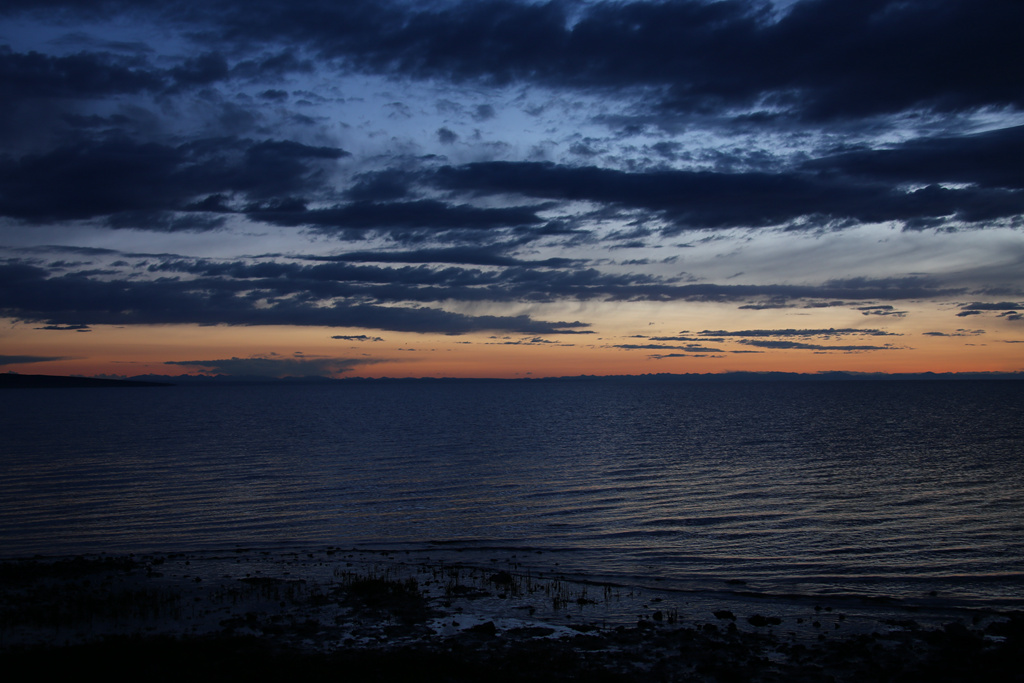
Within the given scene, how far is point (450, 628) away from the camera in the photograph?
19500mm

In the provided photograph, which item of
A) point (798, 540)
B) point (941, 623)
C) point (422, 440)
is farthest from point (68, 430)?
point (941, 623)

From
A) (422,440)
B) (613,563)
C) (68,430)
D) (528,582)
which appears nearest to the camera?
(528,582)

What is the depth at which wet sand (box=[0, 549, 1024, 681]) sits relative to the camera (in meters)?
16.1

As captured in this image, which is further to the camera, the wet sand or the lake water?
the lake water

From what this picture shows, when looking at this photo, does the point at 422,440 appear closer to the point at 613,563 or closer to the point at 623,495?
the point at 623,495

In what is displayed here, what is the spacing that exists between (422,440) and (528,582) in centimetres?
5530

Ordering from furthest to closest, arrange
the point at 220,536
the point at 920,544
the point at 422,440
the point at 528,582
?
the point at 422,440 < the point at 220,536 < the point at 920,544 < the point at 528,582

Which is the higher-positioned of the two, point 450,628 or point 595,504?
point 450,628

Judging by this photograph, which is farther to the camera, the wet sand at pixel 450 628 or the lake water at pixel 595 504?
the lake water at pixel 595 504

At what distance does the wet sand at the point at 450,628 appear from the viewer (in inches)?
632

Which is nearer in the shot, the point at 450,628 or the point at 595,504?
the point at 450,628

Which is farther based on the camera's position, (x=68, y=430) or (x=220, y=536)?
(x=68, y=430)

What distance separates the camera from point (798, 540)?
30797mm

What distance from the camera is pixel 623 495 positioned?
42.3 meters
